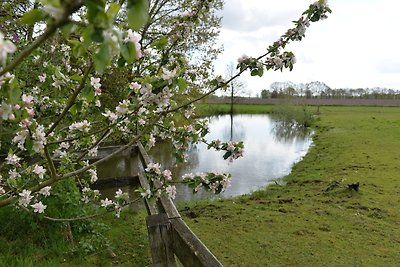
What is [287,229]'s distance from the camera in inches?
276

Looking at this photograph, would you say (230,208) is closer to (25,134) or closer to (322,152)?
(25,134)

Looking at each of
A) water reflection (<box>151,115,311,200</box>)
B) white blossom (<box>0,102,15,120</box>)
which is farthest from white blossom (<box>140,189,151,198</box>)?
water reflection (<box>151,115,311,200</box>)

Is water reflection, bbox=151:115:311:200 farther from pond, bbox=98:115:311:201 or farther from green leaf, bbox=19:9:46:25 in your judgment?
green leaf, bbox=19:9:46:25

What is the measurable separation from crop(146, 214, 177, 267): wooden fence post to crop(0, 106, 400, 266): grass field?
1895mm

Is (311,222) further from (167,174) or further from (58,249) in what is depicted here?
(167,174)

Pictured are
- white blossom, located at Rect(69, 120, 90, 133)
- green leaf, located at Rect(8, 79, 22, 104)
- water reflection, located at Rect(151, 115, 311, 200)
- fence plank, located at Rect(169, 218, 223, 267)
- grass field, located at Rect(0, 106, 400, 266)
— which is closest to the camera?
green leaf, located at Rect(8, 79, 22, 104)

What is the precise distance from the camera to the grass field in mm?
5133

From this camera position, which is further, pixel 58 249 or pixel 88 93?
pixel 58 249

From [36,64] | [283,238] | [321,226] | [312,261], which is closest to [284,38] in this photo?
[36,64]

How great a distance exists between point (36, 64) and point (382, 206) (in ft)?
24.4

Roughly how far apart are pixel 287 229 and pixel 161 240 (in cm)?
448

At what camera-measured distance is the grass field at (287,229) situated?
5133 millimetres

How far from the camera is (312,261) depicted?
5609 mm

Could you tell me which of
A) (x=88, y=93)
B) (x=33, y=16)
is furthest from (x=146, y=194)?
(x=33, y=16)
